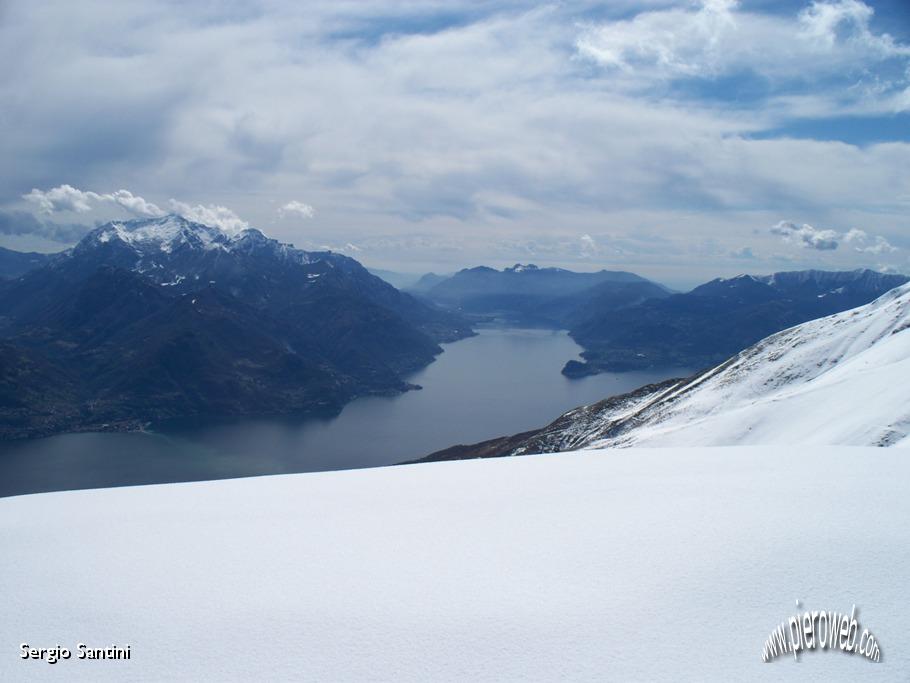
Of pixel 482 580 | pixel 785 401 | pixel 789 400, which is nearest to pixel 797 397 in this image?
pixel 789 400

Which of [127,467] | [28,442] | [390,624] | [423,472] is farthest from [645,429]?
[28,442]

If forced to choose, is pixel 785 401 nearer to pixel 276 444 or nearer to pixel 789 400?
pixel 789 400

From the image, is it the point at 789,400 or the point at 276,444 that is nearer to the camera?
the point at 789,400

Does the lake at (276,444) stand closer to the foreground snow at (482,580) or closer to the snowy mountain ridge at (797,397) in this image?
the snowy mountain ridge at (797,397)

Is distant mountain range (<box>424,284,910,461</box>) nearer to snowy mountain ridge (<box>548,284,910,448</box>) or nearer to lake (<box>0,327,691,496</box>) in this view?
snowy mountain ridge (<box>548,284,910,448</box>)

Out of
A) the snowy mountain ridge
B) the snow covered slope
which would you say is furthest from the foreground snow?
the snowy mountain ridge

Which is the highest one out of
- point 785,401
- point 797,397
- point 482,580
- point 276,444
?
point 276,444

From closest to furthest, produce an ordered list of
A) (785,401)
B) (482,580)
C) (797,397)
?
(482,580) < (785,401) < (797,397)

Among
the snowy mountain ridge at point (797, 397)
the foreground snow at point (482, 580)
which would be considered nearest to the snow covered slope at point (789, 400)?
the snowy mountain ridge at point (797, 397)
